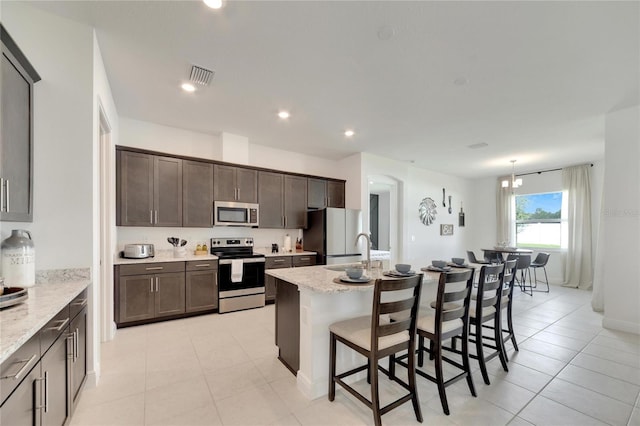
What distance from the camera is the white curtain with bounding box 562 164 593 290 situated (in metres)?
5.99

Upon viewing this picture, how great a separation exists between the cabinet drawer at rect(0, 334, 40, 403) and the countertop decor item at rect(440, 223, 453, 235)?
782cm

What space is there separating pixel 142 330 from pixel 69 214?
199 centimetres

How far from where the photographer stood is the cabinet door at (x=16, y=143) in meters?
1.58

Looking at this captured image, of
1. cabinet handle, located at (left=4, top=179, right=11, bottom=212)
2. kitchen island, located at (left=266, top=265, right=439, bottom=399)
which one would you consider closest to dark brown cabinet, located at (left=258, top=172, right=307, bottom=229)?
kitchen island, located at (left=266, top=265, right=439, bottom=399)

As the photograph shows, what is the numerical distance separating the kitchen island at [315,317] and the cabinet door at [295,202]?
102 inches

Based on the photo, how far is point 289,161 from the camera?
5.48m

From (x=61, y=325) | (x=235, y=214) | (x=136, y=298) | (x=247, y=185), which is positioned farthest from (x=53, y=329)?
(x=247, y=185)

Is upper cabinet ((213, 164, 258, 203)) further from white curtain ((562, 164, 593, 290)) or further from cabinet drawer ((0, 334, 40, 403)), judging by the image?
white curtain ((562, 164, 593, 290))

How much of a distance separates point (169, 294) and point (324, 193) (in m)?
3.17

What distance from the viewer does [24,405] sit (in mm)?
1122

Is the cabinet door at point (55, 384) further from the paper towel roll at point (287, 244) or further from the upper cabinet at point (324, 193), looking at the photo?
the upper cabinet at point (324, 193)

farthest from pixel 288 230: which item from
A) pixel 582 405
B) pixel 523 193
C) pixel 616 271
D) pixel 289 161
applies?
pixel 523 193

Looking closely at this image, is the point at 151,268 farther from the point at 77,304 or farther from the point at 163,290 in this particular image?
the point at 77,304

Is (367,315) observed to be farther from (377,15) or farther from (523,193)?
(523,193)
